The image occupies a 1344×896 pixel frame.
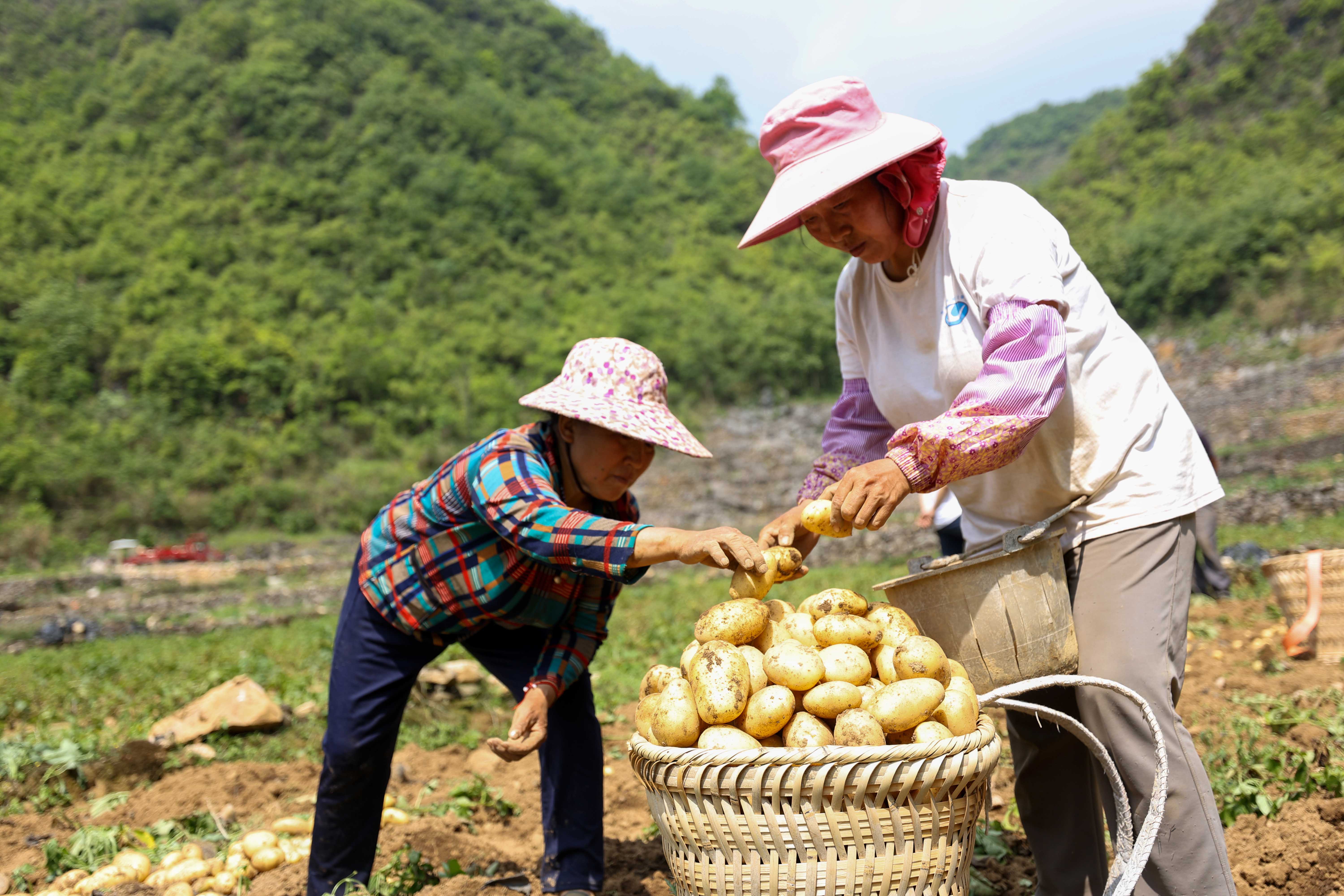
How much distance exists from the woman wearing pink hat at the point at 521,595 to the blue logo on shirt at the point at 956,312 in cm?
63

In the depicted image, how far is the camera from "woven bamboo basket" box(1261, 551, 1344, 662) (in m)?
4.79

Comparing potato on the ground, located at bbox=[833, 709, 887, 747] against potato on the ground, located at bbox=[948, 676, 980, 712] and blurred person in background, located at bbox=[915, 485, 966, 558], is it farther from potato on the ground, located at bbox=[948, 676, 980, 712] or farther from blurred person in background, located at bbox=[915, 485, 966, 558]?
blurred person in background, located at bbox=[915, 485, 966, 558]

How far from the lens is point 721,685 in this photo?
5.63 ft

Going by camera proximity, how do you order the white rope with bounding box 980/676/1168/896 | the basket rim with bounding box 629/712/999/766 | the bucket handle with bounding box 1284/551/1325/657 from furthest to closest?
the bucket handle with bounding box 1284/551/1325/657
the white rope with bounding box 980/676/1168/896
the basket rim with bounding box 629/712/999/766

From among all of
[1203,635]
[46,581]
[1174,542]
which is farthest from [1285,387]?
[46,581]

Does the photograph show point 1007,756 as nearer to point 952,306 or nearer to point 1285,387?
point 952,306

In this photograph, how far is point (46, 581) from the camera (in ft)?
55.2

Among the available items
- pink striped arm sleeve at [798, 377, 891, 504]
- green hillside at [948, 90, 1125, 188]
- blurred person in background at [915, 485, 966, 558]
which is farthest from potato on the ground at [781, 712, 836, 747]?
green hillside at [948, 90, 1125, 188]

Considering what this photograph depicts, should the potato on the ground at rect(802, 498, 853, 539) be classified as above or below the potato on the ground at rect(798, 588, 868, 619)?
above

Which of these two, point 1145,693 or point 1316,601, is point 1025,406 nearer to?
point 1145,693

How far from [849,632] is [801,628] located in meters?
0.13

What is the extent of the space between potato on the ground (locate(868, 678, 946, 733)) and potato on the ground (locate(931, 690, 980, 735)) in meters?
0.02

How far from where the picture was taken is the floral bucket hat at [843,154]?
195cm

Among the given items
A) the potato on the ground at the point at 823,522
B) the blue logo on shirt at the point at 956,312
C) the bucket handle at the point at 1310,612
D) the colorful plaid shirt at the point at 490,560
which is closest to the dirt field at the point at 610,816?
the bucket handle at the point at 1310,612
